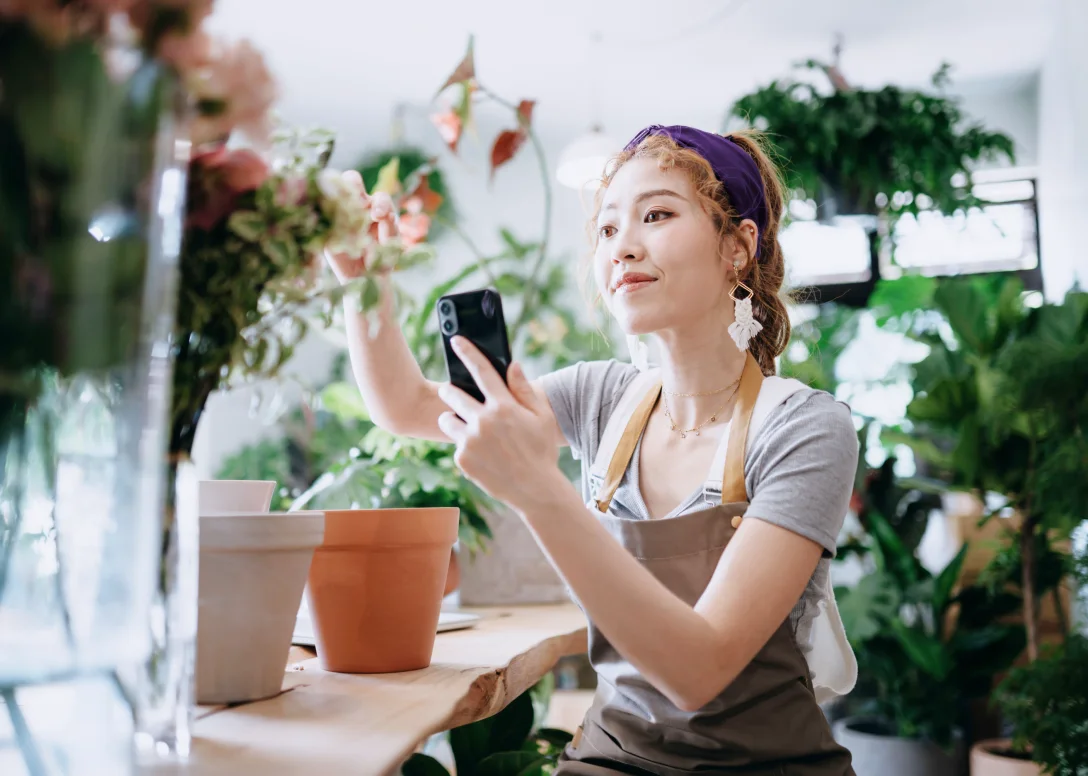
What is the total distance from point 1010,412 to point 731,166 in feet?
5.23

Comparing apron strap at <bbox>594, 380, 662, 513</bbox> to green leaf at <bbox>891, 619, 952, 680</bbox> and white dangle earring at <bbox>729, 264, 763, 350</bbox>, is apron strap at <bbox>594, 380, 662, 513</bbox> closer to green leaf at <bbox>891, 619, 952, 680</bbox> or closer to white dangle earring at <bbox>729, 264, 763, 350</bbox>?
white dangle earring at <bbox>729, 264, 763, 350</bbox>

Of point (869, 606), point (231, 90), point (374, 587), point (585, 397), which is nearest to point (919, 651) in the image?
point (869, 606)

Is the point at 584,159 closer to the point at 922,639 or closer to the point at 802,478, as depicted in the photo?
the point at 922,639

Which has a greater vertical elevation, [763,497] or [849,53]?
[849,53]

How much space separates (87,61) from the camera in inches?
18.7

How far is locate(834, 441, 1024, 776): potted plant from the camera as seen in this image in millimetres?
Result: 2801

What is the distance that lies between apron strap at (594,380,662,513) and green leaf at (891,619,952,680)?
72.7 inches

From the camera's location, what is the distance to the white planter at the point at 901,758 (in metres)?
2.81

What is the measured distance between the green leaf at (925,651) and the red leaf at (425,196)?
200cm

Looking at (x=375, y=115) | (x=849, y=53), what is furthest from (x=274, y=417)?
(x=375, y=115)

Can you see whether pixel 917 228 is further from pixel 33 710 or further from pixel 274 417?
pixel 33 710

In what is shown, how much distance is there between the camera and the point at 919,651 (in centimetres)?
276

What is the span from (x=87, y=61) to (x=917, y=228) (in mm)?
4333

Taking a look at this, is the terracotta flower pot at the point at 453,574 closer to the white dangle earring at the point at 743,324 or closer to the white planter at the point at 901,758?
the white dangle earring at the point at 743,324
